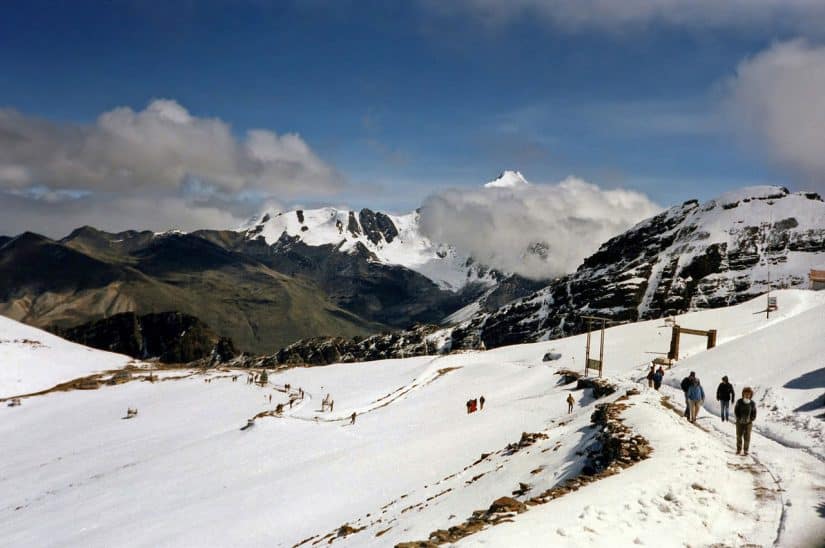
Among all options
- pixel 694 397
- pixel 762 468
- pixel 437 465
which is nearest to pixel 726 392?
pixel 694 397

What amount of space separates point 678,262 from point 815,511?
19963cm

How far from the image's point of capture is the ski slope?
1395cm

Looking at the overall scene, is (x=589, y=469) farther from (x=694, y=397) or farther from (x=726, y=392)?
(x=726, y=392)

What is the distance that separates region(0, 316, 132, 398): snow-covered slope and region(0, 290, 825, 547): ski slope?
42.3m

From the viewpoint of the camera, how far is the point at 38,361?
122750 millimetres

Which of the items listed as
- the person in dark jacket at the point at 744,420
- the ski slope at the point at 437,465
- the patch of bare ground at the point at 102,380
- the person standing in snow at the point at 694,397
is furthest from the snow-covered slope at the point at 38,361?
the person in dark jacket at the point at 744,420

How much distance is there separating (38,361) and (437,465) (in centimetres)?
12123

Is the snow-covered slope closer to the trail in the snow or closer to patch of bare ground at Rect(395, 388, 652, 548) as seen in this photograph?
patch of bare ground at Rect(395, 388, 652, 548)

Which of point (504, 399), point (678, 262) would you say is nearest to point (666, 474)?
point (504, 399)

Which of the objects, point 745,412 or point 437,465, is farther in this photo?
point 437,465

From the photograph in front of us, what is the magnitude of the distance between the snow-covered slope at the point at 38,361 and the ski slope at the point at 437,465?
139ft

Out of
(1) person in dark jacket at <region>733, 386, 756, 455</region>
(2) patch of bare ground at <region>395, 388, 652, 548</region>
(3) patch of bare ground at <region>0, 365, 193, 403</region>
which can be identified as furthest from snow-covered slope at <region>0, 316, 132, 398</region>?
(1) person in dark jacket at <region>733, 386, 756, 455</region>

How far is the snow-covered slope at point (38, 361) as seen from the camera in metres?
110

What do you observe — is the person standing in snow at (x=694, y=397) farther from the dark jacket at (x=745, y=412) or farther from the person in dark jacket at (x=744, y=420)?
the dark jacket at (x=745, y=412)
